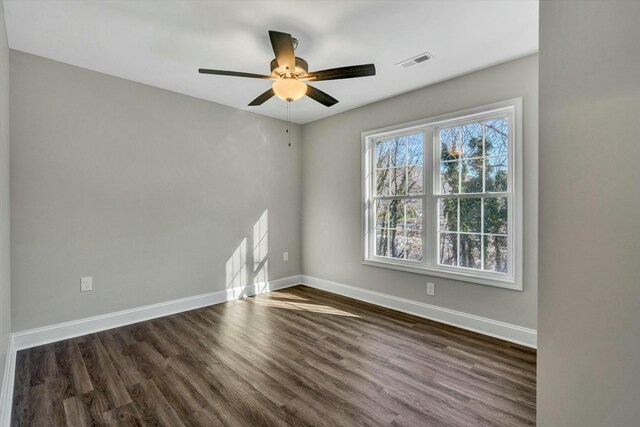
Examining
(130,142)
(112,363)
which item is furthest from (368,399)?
(130,142)

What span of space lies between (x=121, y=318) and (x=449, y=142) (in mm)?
4001

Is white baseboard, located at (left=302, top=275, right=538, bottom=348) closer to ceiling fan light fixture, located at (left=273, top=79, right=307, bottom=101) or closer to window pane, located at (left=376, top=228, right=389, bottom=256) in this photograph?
window pane, located at (left=376, top=228, right=389, bottom=256)

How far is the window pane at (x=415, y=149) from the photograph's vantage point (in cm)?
357

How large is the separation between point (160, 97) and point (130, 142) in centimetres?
65

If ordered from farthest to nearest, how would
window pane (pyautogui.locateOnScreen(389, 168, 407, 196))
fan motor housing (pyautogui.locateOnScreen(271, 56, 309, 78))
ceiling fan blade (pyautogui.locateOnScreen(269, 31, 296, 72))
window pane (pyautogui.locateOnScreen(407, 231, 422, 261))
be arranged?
window pane (pyautogui.locateOnScreen(389, 168, 407, 196))
window pane (pyautogui.locateOnScreen(407, 231, 422, 261))
fan motor housing (pyautogui.locateOnScreen(271, 56, 309, 78))
ceiling fan blade (pyautogui.locateOnScreen(269, 31, 296, 72))

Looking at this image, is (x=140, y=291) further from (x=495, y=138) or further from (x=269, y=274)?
(x=495, y=138)

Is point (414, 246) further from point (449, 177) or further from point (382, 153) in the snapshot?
point (382, 153)

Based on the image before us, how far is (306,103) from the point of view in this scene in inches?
156

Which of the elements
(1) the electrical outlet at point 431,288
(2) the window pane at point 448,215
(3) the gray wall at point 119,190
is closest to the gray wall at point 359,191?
(1) the electrical outlet at point 431,288

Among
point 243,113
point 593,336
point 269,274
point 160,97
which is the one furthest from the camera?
point 269,274

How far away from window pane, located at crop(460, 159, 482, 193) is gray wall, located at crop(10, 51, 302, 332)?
106 inches

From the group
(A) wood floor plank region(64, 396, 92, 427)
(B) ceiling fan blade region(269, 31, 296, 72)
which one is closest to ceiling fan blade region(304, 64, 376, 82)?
(B) ceiling fan blade region(269, 31, 296, 72)

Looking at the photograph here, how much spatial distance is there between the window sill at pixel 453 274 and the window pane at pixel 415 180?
90 cm

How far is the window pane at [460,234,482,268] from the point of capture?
121 inches
